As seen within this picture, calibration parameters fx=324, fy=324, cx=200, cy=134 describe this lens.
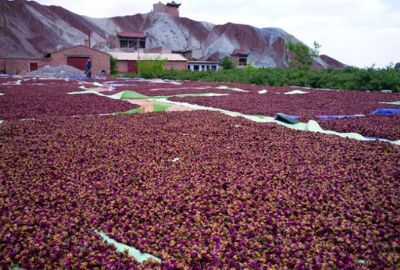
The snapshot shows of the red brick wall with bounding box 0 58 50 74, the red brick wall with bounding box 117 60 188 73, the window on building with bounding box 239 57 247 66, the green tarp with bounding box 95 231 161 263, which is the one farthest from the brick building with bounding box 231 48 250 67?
the green tarp with bounding box 95 231 161 263

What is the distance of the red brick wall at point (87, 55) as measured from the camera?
1409 inches

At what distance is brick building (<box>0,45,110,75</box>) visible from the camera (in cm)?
3500

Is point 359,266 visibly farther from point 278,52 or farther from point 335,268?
point 278,52

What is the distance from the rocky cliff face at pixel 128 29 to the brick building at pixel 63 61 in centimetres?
1518

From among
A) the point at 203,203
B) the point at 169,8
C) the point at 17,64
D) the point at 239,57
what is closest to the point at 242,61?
the point at 239,57

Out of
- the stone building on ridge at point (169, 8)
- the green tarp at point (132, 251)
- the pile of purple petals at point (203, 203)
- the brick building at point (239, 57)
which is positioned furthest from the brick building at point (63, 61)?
the stone building on ridge at point (169, 8)

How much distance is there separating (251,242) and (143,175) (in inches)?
47.1

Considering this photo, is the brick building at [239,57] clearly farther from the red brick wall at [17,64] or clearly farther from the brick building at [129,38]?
the red brick wall at [17,64]

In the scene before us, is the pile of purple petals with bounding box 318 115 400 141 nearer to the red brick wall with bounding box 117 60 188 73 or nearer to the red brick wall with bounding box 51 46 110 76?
the red brick wall with bounding box 51 46 110 76

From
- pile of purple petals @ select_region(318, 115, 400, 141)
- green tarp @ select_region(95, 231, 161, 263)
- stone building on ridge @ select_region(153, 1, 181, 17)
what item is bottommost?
green tarp @ select_region(95, 231, 161, 263)

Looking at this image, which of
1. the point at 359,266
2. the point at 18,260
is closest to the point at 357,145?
the point at 359,266

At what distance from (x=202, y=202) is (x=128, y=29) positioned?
83.6m

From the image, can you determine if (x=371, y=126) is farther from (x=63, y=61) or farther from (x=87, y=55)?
(x=63, y=61)

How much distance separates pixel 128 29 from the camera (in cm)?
7944
